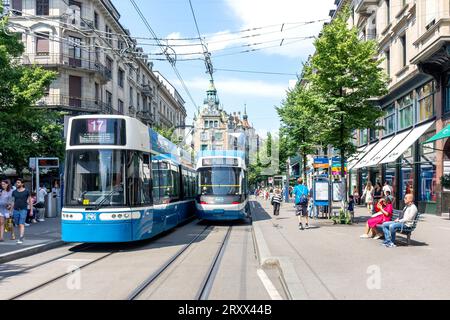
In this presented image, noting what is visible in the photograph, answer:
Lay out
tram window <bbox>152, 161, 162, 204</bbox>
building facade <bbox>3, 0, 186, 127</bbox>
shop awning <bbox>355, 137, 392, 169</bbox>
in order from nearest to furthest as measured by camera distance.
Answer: tram window <bbox>152, 161, 162, 204</bbox>, shop awning <bbox>355, 137, 392, 169</bbox>, building facade <bbox>3, 0, 186, 127</bbox>

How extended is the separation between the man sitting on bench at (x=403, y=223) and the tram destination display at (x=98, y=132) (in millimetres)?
6686

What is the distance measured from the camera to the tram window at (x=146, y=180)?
12312 mm

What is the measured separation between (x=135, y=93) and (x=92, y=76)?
1488 cm

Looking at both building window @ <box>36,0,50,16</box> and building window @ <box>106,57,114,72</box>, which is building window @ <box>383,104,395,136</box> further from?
building window @ <box>36,0,50,16</box>

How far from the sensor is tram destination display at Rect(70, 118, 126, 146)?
1159 centimetres

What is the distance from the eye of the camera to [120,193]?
11.5 meters

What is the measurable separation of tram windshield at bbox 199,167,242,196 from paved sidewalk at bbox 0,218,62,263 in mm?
6207

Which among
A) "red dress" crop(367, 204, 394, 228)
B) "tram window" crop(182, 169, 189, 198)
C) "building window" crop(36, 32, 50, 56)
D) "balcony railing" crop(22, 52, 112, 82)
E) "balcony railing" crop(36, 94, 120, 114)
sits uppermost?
"building window" crop(36, 32, 50, 56)

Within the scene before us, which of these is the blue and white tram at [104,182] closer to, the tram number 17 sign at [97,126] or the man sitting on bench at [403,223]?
the tram number 17 sign at [97,126]

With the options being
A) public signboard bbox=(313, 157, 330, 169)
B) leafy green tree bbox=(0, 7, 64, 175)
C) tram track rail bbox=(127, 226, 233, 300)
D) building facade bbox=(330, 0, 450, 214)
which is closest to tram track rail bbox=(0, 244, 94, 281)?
tram track rail bbox=(127, 226, 233, 300)

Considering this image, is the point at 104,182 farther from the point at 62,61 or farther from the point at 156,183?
the point at 62,61

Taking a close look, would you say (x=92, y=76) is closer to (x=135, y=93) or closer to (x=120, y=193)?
(x=135, y=93)

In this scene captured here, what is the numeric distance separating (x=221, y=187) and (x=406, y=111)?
1168 cm

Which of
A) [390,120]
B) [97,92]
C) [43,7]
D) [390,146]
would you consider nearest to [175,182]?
[390,146]
